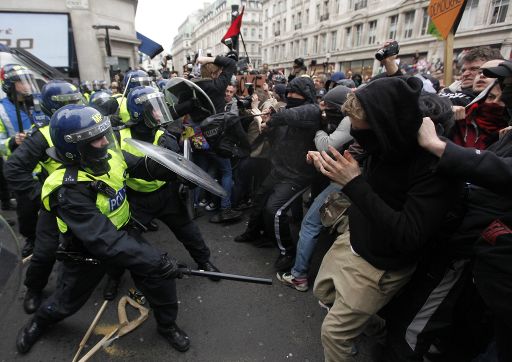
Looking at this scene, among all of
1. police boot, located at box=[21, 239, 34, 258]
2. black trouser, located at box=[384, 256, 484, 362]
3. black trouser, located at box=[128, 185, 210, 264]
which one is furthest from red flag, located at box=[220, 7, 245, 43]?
black trouser, located at box=[384, 256, 484, 362]

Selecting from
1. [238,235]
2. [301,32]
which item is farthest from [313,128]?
[301,32]

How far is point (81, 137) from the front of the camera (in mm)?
1929

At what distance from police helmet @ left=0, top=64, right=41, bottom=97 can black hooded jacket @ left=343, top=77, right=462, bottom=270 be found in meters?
4.16

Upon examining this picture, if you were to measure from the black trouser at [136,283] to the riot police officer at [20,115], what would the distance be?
156cm

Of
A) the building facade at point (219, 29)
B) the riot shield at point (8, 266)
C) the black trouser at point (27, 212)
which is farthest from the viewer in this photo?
the building facade at point (219, 29)

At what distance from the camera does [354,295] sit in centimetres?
173

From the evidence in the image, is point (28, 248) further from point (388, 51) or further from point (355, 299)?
point (388, 51)

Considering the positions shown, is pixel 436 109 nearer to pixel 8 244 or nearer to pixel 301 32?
pixel 8 244

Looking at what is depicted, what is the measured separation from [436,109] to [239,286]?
2478mm

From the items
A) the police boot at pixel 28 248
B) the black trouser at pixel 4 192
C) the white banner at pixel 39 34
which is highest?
the white banner at pixel 39 34

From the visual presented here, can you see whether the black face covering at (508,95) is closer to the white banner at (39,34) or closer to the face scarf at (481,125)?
the face scarf at (481,125)

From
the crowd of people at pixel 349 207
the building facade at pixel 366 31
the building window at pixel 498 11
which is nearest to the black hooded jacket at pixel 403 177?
the crowd of people at pixel 349 207

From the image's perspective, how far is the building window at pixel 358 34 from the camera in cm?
3007

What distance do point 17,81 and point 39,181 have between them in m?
1.44
